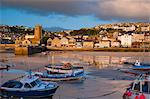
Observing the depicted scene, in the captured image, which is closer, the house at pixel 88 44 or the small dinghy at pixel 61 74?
the small dinghy at pixel 61 74

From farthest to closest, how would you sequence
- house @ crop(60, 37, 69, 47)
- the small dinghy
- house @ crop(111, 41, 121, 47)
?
house @ crop(60, 37, 69, 47), house @ crop(111, 41, 121, 47), the small dinghy

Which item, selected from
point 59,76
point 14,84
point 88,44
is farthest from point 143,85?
point 88,44

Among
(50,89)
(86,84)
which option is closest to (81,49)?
(86,84)

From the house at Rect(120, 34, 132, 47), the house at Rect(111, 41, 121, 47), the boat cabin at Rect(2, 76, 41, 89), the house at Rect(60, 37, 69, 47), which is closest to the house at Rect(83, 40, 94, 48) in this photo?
the house at Rect(60, 37, 69, 47)

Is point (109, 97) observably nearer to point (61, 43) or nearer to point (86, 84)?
point (86, 84)

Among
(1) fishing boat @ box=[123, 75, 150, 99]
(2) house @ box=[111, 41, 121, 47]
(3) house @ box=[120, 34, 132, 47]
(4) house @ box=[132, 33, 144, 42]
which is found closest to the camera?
(1) fishing boat @ box=[123, 75, 150, 99]

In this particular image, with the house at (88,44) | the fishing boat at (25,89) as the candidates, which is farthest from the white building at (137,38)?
the fishing boat at (25,89)

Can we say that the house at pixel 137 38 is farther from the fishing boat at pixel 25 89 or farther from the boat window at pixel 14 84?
the boat window at pixel 14 84

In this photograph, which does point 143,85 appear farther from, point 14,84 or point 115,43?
point 115,43

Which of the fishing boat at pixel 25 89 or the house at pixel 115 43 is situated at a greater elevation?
the house at pixel 115 43

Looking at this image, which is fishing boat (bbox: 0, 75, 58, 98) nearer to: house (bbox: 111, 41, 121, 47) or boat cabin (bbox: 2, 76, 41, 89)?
boat cabin (bbox: 2, 76, 41, 89)

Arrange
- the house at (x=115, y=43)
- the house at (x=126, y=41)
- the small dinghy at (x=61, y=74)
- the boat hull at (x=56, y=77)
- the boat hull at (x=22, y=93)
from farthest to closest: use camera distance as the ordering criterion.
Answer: the house at (x=126, y=41)
the house at (x=115, y=43)
the small dinghy at (x=61, y=74)
the boat hull at (x=56, y=77)
the boat hull at (x=22, y=93)

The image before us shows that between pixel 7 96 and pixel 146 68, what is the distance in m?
17.9

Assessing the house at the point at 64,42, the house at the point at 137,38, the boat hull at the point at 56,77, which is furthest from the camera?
the house at the point at 137,38
